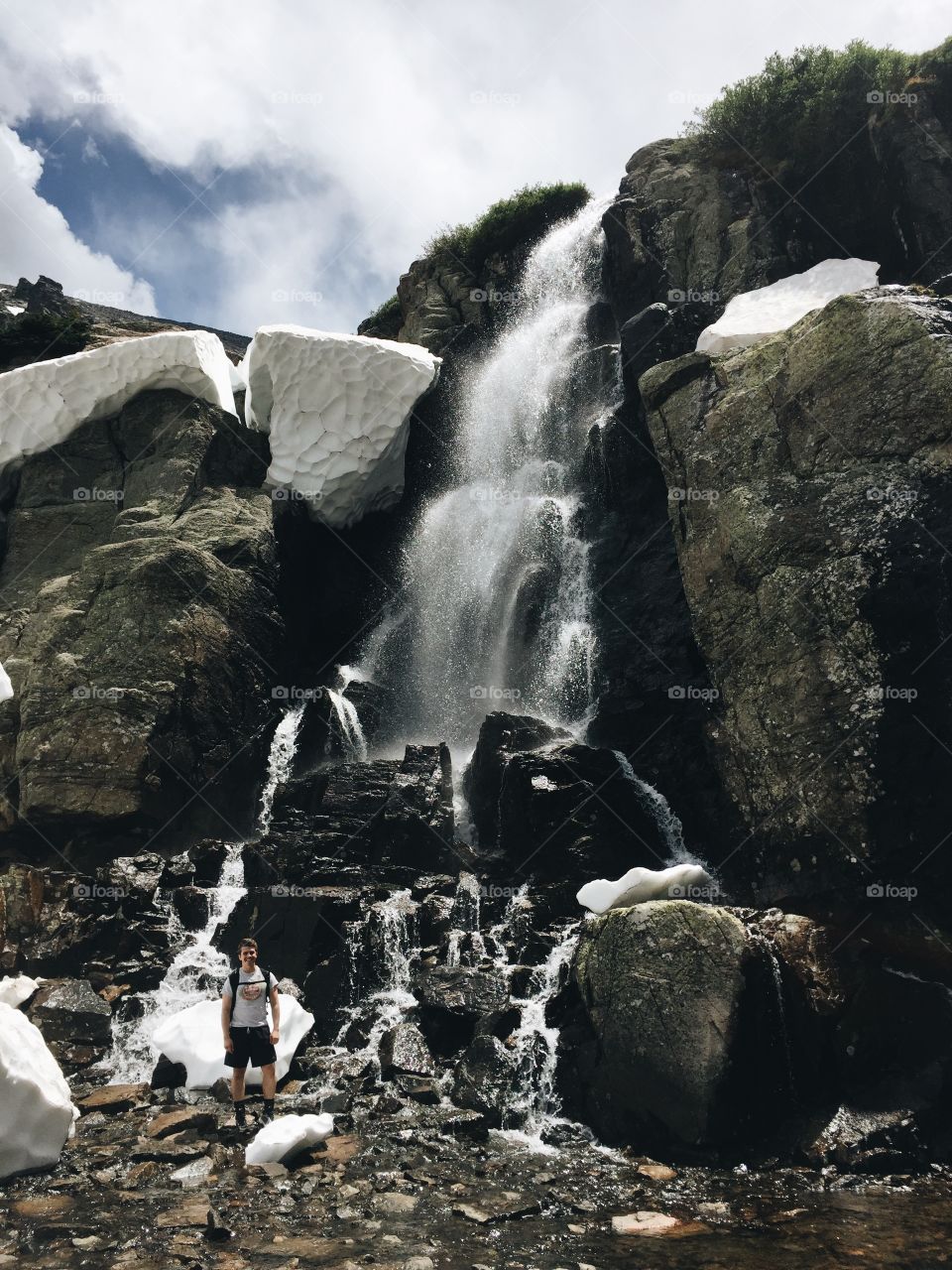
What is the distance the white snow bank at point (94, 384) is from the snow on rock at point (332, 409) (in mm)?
2029

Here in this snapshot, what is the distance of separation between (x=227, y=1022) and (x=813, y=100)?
3106cm

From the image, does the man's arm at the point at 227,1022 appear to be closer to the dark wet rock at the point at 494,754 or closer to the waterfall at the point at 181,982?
the waterfall at the point at 181,982

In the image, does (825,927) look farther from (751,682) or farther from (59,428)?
(59,428)

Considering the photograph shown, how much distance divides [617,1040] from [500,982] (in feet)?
8.16

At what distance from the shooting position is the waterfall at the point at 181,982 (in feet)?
35.1

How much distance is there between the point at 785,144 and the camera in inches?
1086

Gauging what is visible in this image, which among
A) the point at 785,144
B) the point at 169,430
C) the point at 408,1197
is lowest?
the point at 408,1197

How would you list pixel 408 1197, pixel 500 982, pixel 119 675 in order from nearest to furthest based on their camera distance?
pixel 408 1197
pixel 500 982
pixel 119 675

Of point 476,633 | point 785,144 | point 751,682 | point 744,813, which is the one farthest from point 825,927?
point 785,144

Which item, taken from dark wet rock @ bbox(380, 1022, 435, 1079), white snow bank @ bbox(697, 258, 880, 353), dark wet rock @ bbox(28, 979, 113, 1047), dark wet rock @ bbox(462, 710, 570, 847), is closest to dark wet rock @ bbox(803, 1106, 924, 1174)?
dark wet rock @ bbox(380, 1022, 435, 1079)

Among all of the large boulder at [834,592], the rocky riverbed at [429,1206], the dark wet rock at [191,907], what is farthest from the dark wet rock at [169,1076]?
the large boulder at [834,592]

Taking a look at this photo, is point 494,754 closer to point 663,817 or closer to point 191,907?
point 663,817

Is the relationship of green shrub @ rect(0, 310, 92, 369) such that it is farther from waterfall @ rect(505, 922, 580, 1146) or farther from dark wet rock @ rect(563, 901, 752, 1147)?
dark wet rock @ rect(563, 901, 752, 1147)

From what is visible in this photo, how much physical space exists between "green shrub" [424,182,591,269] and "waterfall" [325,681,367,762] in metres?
21.3
